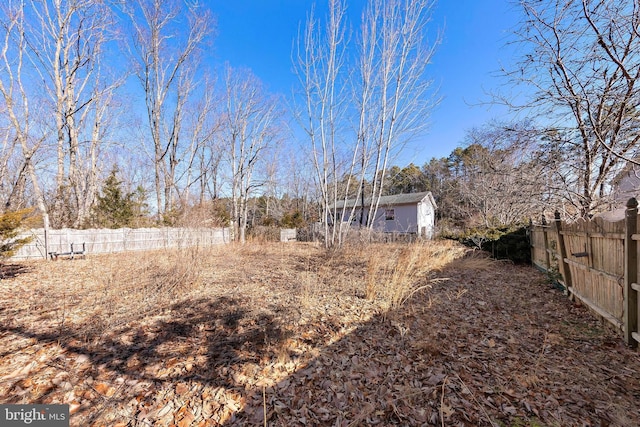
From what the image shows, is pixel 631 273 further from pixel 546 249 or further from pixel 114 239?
pixel 114 239

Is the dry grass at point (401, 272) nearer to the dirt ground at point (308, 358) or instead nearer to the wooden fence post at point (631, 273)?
the dirt ground at point (308, 358)

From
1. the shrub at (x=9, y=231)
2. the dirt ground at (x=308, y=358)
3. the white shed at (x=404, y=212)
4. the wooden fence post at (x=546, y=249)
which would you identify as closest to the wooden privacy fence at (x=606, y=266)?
the dirt ground at (x=308, y=358)

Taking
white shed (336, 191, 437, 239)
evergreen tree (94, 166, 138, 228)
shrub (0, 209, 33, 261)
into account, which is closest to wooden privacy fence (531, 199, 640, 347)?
shrub (0, 209, 33, 261)

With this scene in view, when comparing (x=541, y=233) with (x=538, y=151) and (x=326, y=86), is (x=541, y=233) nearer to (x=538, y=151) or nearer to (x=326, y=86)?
(x=538, y=151)

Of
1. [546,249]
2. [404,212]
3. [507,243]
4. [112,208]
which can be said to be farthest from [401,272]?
[404,212]

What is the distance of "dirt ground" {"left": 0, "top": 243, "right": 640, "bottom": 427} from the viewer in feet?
6.70

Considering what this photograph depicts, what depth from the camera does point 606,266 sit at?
313cm

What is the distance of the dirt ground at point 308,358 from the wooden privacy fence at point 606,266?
0.86ft

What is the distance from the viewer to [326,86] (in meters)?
8.20

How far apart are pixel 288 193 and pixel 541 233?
2279 centimetres

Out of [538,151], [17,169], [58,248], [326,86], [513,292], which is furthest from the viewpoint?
[17,169]

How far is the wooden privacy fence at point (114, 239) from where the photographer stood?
6785 mm

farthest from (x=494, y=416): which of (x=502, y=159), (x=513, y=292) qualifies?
(x=502, y=159)

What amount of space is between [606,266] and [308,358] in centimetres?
378
